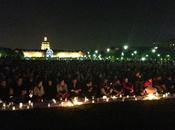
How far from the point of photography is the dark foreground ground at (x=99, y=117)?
35.5 ft

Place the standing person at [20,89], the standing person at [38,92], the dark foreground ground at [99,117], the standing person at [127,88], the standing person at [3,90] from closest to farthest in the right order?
1. the dark foreground ground at [99,117]
2. the standing person at [3,90]
3. the standing person at [20,89]
4. the standing person at [38,92]
5. the standing person at [127,88]

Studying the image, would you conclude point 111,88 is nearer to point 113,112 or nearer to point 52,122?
point 113,112

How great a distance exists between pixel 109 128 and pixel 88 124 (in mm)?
561

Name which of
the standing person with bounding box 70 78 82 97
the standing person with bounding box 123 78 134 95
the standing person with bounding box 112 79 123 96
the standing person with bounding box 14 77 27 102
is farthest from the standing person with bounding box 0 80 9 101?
the standing person with bounding box 123 78 134 95

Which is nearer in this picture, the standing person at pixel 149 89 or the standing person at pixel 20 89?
the standing person at pixel 20 89

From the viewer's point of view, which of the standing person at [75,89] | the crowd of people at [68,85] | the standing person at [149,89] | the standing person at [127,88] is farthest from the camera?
the standing person at [127,88]

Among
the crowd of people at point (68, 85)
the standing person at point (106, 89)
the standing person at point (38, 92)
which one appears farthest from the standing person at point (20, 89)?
the standing person at point (106, 89)

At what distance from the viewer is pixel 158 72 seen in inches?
939

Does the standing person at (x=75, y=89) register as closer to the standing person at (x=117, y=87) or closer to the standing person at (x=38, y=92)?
the standing person at (x=117, y=87)

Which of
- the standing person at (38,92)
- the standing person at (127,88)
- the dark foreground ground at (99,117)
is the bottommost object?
the dark foreground ground at (99,117)

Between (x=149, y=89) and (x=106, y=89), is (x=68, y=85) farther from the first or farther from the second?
(x=149, y=89)

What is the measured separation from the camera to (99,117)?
39.6 ft

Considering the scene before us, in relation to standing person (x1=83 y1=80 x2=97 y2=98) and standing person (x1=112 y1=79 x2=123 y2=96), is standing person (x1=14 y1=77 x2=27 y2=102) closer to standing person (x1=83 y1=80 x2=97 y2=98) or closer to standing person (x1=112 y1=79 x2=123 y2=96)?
standing person (x1=83 y1=80 x2=97 y2=98)

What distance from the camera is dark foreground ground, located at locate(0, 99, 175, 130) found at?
10820 millimetres
